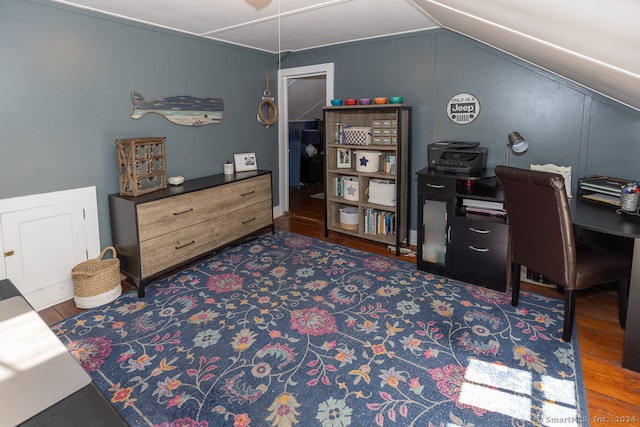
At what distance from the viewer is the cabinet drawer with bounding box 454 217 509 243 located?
3.03 meters

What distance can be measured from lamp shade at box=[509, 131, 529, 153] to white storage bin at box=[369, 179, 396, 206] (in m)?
1.19

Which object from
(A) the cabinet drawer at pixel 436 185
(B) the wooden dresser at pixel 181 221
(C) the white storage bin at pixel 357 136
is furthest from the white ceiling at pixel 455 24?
(B) the wooden dresser at pixel 181 221

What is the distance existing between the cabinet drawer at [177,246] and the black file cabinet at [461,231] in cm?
196

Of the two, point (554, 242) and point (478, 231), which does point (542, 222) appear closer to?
point (554, 242)

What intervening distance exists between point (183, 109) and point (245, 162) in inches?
37.6

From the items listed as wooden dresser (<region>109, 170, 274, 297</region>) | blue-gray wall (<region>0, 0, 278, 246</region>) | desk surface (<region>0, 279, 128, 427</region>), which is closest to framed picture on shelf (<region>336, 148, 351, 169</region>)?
wooden dresser (<region>109, 170, 274, 297</region>)

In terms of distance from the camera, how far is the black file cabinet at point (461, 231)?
10.1 ft

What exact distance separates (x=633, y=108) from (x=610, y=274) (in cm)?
139

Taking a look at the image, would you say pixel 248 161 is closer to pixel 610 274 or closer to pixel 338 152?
pixel 338 152

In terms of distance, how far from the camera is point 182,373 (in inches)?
85.9

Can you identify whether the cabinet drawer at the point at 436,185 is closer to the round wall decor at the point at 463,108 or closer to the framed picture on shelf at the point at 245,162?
the round wall decor at the point at 463,108

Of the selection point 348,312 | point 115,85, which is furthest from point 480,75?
point 115,85

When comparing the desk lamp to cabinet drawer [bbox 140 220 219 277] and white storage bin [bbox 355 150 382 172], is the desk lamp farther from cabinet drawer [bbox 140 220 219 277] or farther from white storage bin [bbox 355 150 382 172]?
cabinet drawer [bbox 140 220 219 277]

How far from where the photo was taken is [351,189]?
4.39 m
